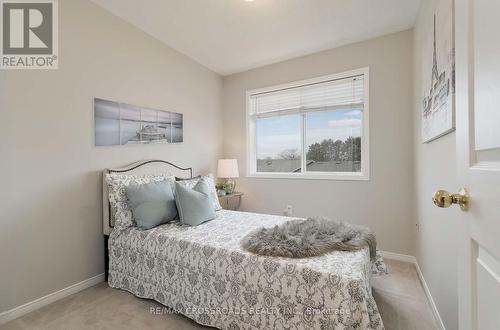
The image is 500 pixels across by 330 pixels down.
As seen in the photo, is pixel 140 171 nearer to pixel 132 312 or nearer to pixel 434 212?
pixel 132 312

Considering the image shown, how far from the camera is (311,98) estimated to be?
11.2ft

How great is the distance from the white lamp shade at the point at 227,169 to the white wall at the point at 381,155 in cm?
93

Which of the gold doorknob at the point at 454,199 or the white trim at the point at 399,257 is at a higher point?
the gold doorknob at the point at 454,199

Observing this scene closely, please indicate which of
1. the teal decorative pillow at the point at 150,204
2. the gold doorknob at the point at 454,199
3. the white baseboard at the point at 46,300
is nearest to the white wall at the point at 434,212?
the gold doorknob at the point at 454,199

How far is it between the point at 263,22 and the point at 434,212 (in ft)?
8.04

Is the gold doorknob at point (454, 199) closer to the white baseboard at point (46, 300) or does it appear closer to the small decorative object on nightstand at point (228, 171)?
the white baseboard at point (46, 300)

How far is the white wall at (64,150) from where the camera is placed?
189 cm

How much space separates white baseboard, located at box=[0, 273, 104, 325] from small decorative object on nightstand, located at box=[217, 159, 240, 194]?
73.4 inches

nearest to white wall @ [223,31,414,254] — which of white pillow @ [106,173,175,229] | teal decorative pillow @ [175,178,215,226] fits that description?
teal decorative pillow @ [175,178,215,226]

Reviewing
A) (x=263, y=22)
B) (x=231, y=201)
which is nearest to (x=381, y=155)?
(x=263, y=22)

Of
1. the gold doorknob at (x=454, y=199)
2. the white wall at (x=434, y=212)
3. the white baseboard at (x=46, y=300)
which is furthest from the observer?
the white baseboard at (x=46, y=300)

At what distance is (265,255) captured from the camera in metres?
1.61

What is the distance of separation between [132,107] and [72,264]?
167 centimetres

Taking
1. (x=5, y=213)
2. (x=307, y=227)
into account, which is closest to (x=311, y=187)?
(x=307, y=227)
